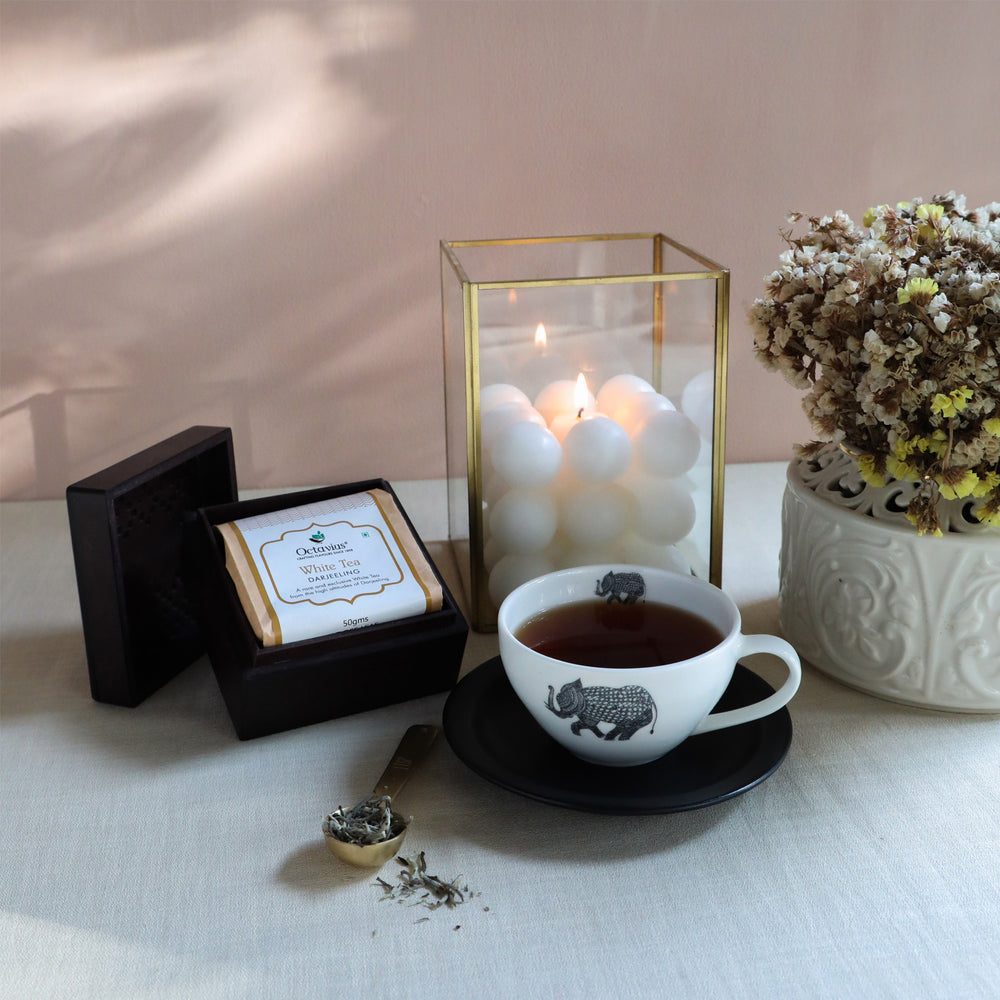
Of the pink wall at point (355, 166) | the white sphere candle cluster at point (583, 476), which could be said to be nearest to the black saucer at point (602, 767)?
the white sphere candle cluster at point (583, 476)

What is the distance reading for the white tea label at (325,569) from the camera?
1.90 feet

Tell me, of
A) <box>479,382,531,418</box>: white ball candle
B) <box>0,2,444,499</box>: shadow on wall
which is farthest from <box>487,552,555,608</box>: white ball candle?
<box>0,2,444,499</box>: shadow on wall

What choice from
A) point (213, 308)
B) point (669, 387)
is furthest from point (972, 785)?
point (213, 308)

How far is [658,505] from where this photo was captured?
682 millimetres

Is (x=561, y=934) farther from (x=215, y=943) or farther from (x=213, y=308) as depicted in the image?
(x=213, y=308)

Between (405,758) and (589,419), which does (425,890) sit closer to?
(405,758)

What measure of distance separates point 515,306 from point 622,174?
1.43 feet

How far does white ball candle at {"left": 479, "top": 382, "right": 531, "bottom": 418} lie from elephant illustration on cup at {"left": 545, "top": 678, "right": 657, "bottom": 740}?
22 cm

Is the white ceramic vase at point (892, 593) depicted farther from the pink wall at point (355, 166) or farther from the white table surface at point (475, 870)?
the pink wall at point (355, 166)

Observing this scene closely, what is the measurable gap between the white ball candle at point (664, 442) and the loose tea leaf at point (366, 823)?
0.90 feet

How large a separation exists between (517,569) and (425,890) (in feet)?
0.84

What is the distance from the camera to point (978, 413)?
20.8 inches

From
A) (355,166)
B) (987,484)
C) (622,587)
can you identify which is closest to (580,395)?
(622,587)

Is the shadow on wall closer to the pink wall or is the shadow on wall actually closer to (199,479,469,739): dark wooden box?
the pink wall
